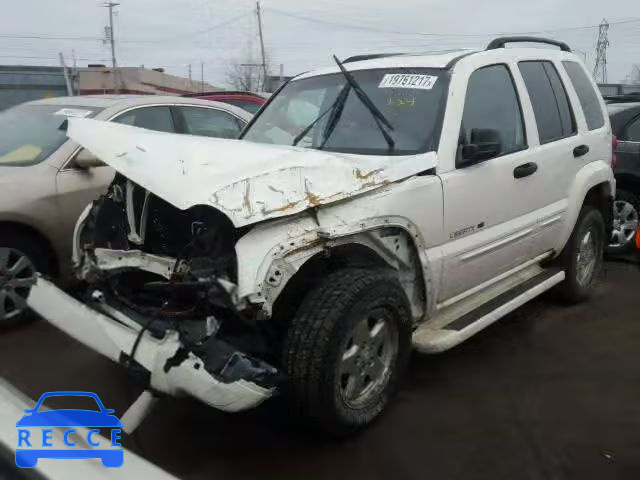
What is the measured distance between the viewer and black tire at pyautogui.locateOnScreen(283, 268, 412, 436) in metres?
2.72

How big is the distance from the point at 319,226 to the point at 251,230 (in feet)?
1.05

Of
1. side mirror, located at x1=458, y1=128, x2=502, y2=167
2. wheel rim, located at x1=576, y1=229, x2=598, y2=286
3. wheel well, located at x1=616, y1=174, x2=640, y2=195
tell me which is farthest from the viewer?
wheel well, located at x1=616, y1=174, x2=640, y2=195

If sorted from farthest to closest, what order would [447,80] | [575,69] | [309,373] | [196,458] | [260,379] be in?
[575,69] < [447,80] < [196,458] < [309,373] < [260,379]

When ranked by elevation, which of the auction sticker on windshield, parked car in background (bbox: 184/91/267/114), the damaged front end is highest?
the auction sticker on windshield

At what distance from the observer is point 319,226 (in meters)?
2.82

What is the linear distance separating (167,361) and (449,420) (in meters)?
1.57

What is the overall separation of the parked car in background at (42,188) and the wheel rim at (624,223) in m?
4.82

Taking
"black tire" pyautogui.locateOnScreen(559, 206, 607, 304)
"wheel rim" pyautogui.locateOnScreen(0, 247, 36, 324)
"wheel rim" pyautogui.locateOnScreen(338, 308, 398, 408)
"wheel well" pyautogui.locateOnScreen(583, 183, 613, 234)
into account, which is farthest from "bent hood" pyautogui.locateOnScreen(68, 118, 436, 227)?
"wheel well" pyautogui.locateOnScreen(583, 183, 613, 234)

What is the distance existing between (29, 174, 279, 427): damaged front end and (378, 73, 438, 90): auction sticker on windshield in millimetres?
1528

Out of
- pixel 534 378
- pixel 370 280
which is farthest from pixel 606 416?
pixel 370 280

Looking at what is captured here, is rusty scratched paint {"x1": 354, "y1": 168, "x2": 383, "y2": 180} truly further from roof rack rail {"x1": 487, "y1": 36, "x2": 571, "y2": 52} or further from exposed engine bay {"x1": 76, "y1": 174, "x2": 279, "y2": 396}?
roof rack rail {"x1": 487, "y1": 36, "x2": 571, "y2": 52}

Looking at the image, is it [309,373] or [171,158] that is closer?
[309,373]

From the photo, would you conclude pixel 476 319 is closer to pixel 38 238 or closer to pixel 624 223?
pixel 38 238

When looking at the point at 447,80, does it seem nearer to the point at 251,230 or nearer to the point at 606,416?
the point at 251,230
